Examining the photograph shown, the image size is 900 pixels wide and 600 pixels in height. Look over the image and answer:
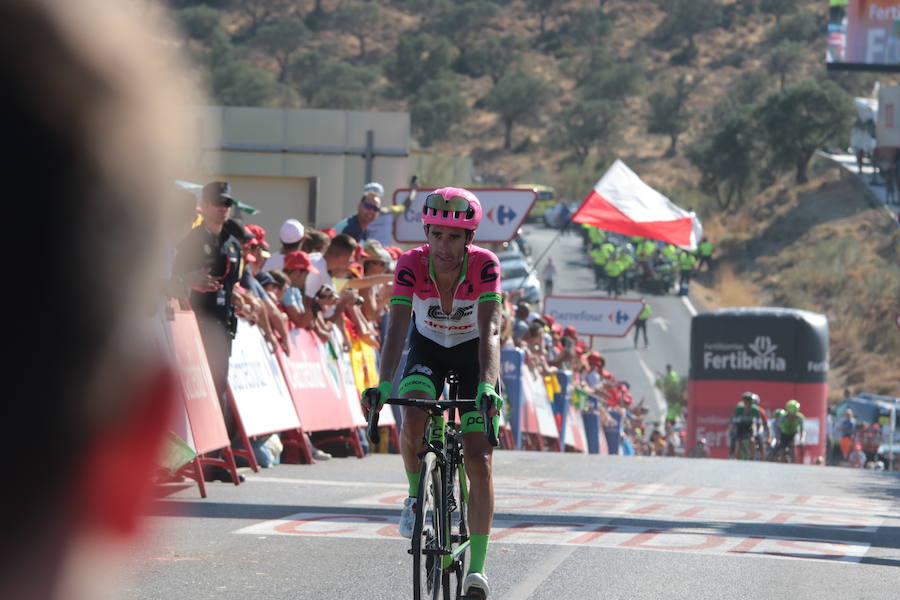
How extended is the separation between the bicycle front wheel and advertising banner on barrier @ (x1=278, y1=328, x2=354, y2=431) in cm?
748

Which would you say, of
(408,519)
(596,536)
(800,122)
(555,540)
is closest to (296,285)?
(596,536)

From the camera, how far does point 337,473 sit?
12695mm

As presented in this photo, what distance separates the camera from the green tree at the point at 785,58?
531ft

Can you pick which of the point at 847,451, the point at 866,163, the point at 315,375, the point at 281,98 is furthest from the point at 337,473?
the point at 281,98

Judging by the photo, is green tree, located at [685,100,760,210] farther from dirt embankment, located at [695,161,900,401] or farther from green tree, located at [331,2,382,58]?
green tree, located at [331,2,382,58]

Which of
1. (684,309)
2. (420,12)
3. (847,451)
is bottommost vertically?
(847,451)

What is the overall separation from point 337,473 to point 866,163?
109567 millimetres

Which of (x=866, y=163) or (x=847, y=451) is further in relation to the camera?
(x=866, y=163)

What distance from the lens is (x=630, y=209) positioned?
91.6 ft

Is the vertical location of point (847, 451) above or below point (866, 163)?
below

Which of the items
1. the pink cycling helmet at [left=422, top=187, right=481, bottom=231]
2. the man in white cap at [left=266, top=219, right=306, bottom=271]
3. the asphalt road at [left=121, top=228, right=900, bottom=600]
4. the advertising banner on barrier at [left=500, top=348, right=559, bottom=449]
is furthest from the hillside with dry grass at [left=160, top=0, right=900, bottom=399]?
the pink cycling helmet at [left=422, top=187, right=481, bottom=231]

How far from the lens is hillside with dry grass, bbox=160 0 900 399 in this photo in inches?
3772

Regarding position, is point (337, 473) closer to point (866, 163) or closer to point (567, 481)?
point (567, 481)

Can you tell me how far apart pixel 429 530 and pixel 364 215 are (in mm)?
9620
